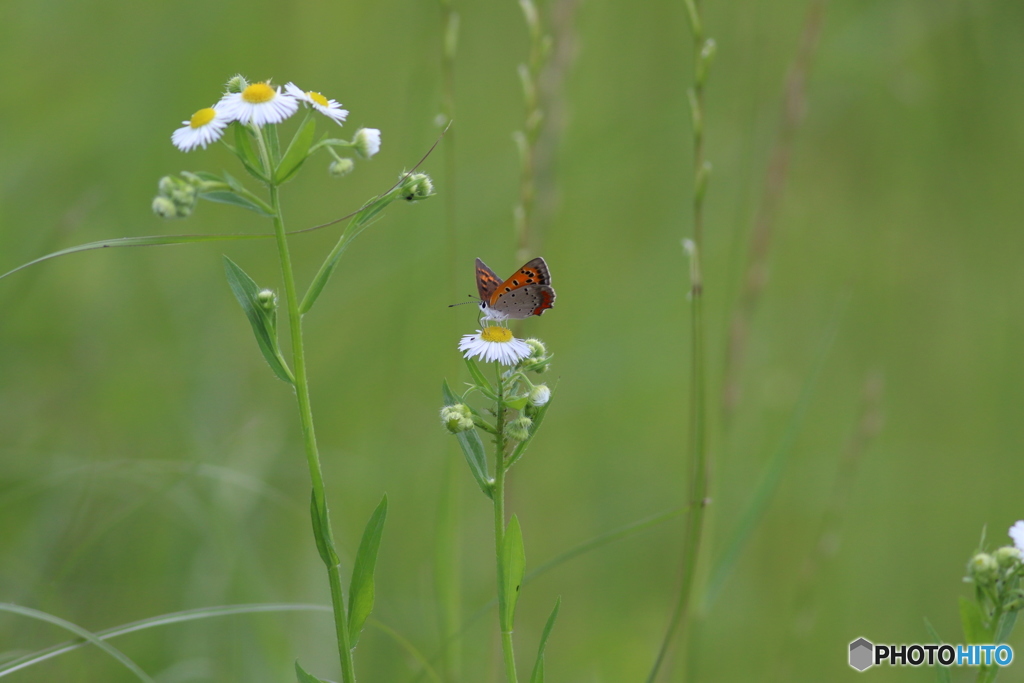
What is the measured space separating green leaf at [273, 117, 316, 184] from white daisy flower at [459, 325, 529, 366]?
0.39 metres

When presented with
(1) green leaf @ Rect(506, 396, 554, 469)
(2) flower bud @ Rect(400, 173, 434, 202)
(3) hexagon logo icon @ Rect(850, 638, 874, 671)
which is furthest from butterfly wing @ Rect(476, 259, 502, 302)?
(3) hexagon logo icon @ Rect(850, 638, 874, 671)

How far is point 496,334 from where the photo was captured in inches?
55.9

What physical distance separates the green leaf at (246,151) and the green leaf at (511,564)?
0.67m

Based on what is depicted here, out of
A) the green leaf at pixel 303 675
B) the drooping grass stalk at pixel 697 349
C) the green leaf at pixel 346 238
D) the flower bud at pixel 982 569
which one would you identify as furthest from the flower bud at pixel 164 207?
the flower bud at pixel 982 569

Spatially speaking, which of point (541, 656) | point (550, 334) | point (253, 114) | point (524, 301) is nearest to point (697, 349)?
point (524, 301)

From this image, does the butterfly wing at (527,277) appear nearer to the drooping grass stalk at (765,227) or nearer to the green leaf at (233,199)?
the green leaf at (233,199)

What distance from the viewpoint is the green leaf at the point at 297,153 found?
118cm

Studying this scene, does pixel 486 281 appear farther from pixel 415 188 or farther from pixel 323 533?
pixel 323 533

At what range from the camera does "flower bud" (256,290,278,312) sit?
115 cm

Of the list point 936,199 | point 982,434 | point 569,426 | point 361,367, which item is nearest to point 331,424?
point 361,367

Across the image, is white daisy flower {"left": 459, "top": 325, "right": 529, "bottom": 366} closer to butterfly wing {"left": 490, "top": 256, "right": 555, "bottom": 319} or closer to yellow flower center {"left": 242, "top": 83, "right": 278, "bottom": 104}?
→ butterfly wing {"left": 490, "top": 256, "right": 555, "bottom": 319}

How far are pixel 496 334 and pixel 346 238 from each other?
34 centimetres

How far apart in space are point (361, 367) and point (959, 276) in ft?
9.64

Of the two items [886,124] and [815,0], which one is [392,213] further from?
[886,124]
